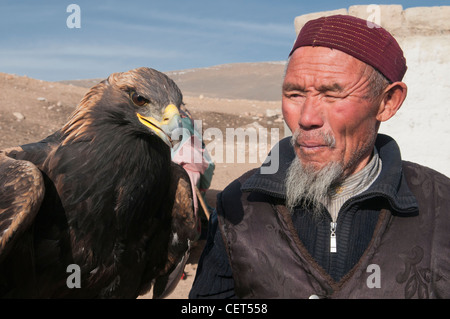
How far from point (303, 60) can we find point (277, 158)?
525 mm

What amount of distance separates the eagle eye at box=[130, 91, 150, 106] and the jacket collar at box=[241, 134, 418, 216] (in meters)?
0.87

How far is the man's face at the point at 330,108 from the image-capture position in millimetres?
2090

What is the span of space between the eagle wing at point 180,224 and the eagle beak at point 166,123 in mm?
641

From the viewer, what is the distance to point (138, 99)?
2.84 meters

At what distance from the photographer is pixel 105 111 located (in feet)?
9.44

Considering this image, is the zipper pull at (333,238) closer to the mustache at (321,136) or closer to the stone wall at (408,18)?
the mustache at (321,136)

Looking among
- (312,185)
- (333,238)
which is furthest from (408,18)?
(333,238)

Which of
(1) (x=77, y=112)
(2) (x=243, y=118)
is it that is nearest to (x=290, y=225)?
(1) (x=77, y=112)

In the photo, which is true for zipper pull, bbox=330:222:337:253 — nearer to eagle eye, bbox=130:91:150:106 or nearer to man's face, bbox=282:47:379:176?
man's face, bbox=282:47:379:176

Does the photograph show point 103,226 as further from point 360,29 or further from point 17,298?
point 360,29

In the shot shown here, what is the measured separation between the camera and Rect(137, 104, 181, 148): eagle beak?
8.77 feet

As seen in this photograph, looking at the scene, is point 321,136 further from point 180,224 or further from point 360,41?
point 180,224

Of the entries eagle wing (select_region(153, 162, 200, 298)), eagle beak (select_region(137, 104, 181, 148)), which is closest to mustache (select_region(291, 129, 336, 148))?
eagle beak (select_region(137, 104, 181, 148))

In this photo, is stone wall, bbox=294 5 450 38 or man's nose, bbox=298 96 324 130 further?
stone wall, bbox=294 5 450 38
